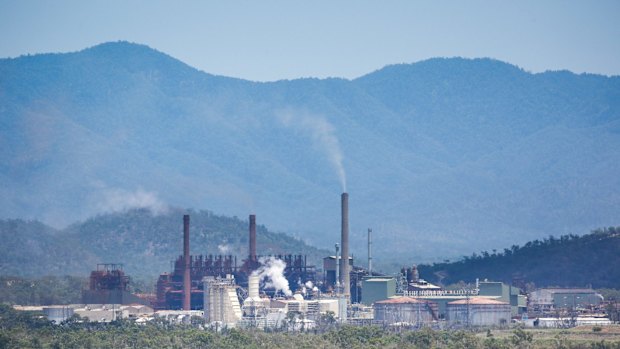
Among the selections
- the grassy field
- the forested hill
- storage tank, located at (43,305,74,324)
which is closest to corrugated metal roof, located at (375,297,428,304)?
the grassy field

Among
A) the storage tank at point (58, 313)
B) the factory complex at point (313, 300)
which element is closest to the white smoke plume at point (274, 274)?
the factory complex at point (313, 300)

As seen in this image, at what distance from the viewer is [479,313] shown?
141875 millimetres

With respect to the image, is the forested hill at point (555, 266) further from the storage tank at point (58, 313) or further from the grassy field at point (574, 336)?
the grassy field at point (574, 336)

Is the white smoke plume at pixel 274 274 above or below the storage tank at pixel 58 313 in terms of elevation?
above

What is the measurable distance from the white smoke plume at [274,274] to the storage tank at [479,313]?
68.6ft

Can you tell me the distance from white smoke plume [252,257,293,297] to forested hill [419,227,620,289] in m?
29.7

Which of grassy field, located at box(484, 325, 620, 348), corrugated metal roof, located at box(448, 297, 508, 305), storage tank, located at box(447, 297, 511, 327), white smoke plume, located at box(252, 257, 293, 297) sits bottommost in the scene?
grassy field, located at box(484, 325, 620, 348)

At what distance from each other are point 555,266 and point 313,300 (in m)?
45.7

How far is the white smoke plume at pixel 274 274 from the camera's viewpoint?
158250mm

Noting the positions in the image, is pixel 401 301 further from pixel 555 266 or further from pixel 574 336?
pixel 555 266

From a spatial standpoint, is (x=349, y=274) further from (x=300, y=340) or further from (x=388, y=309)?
(x=300, y=340)

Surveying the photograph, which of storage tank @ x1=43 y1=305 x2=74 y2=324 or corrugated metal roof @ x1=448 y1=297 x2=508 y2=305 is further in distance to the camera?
storage tank @ x1=43 y1=305 x2=74 y2=324

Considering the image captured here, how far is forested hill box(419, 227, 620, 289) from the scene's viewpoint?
18062 cm

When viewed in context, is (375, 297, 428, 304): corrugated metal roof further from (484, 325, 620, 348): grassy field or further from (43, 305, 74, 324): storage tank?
(43, 305, 74, 324): storage tank
